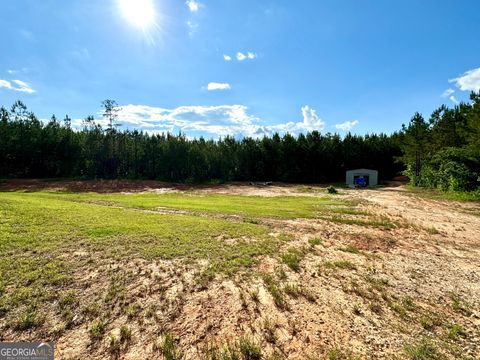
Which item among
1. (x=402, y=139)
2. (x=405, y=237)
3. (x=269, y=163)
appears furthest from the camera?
(x=269, y=163)

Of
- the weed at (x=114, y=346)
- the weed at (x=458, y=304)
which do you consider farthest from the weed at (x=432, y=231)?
the weed at (x=114, y=346)

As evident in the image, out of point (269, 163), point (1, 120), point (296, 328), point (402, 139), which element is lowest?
point (296, 328)

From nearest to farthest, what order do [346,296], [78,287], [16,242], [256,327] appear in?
[256,327] < [78,287] < [346,296] < [16,242]

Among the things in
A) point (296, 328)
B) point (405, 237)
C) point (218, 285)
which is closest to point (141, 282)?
point (218, 285)

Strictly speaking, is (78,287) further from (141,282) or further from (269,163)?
(269,163)

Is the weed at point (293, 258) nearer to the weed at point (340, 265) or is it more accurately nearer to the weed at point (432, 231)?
the weed at point (340, 265)

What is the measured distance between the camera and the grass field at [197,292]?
2943 mm

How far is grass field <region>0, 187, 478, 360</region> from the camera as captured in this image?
294 cm

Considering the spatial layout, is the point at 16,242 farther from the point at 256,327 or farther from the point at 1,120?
the point at 1,120

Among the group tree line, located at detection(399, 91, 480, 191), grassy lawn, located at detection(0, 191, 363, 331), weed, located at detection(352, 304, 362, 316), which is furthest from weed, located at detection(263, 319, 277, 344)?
tree line, located at detection(399, 91, 480, 191)

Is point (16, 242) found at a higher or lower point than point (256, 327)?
higher

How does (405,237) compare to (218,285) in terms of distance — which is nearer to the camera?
(218,285)

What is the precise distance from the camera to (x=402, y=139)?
104 ft

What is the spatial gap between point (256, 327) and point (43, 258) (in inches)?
149
